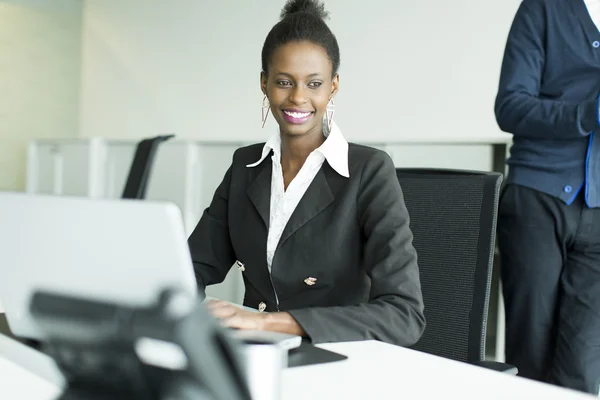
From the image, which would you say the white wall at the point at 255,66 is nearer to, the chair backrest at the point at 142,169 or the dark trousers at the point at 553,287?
the chair backrest at the point at 142,169

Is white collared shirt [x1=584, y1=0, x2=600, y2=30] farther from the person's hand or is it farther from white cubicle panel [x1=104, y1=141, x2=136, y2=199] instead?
white cubicle panel [x1=104, y1=141, x2=136, y2=199]

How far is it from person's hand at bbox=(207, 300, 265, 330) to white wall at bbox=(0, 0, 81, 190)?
5.77 meters

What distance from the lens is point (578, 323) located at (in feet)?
6.02

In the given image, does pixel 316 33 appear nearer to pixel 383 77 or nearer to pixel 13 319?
pixel 13 319

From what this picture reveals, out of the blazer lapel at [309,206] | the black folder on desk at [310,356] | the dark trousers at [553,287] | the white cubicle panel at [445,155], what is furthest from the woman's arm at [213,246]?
the white cubicle panel at [445,155]

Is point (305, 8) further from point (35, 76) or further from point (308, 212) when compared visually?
point (35, 76)

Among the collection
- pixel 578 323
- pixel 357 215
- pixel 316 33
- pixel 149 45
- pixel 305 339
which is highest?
pixel 149 45

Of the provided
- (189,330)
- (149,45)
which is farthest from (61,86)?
(189,330)

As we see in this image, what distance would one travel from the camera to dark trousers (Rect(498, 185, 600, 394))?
1.82 meters

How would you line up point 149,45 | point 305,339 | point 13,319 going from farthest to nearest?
point 149,45 → point 305,339 → point 13,319

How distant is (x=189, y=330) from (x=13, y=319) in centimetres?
43

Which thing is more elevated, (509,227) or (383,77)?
(383,77)

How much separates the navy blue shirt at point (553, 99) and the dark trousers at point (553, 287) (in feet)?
0.19

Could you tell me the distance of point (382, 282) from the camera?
127 centimetres
